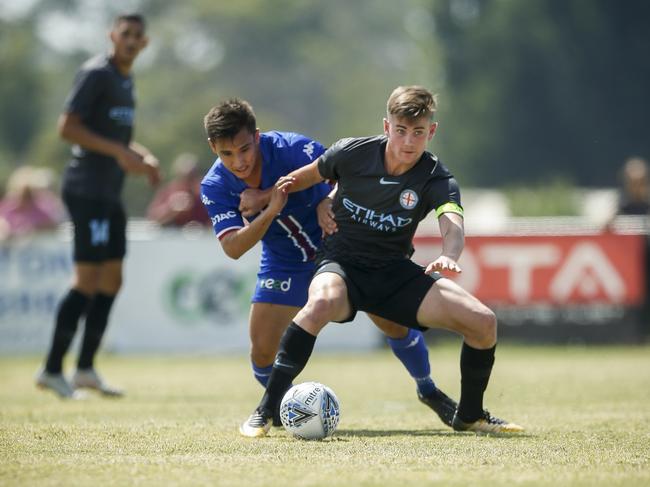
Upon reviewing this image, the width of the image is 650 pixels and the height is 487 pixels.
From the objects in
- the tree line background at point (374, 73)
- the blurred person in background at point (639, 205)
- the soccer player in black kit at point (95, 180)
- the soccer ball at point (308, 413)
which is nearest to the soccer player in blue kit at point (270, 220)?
the soccer ball at point (308, 413)

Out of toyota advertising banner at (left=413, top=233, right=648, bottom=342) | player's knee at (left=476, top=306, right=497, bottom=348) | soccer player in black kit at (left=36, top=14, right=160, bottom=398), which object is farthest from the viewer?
toyota advertising banner at (left=413, top=233, right=648, bottom=342)

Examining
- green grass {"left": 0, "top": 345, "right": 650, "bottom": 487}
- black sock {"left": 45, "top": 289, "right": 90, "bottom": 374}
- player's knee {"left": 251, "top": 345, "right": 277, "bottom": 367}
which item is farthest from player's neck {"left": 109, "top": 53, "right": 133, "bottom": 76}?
player's knee {"left": 251, "top": 345, "right": 277, "bottom": 367}

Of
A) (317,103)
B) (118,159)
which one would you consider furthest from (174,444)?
(317,103)

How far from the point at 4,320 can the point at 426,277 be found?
8941mm

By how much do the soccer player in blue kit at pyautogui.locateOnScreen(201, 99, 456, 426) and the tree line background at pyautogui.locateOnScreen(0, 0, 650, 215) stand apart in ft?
105

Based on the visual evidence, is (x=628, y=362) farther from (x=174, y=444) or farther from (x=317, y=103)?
(x=317, y=103)

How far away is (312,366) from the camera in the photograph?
12.6 metres

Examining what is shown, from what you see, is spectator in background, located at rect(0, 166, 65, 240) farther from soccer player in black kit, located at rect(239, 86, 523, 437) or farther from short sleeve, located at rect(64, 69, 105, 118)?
soccer player in black kit, located at rect(239, 86, 523, 437)

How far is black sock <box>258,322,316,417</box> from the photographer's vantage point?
6582 mm

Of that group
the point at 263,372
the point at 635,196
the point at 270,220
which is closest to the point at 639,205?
the point at 635,196

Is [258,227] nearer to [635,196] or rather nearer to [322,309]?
[322,309]

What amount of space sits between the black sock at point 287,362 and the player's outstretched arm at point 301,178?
2.48 feet

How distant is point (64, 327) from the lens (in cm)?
966

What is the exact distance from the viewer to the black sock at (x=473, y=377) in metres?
6.64
